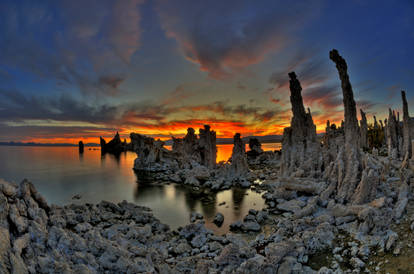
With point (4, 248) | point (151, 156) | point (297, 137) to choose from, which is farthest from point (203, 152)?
point (4, 248)

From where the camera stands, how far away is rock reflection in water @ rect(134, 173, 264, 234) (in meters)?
20.5

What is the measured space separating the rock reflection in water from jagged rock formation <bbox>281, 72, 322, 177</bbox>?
716cm

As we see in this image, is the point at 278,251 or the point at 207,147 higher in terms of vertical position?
the point at 207,147

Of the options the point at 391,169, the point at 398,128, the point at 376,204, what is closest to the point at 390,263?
the point at 376,204

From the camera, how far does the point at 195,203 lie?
26594 millimetres

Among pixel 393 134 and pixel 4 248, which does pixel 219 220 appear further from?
pixel 393 134

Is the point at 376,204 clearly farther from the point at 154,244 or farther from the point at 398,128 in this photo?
the point at 398,128

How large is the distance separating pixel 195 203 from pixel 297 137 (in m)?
17.8

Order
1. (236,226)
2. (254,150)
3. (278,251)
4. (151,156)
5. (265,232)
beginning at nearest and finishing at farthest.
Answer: (278,251)
(265,232)
(236,226)
(151,156)
(254,150)

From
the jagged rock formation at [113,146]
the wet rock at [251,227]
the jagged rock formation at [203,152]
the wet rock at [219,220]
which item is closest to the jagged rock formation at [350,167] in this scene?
the wet rock at [251,227]

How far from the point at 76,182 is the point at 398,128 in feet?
199

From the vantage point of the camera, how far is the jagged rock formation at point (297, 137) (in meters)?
28.8

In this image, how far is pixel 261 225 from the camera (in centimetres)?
1711

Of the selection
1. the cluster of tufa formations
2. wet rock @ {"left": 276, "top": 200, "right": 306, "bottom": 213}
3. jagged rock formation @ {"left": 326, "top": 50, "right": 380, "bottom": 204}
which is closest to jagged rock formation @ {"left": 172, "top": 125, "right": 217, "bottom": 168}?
the cluster of tufa formations
